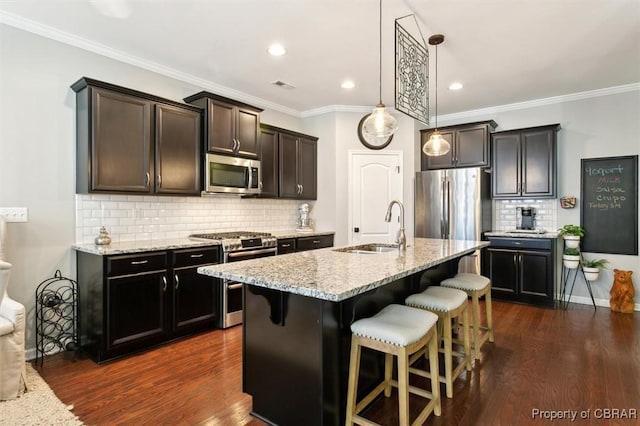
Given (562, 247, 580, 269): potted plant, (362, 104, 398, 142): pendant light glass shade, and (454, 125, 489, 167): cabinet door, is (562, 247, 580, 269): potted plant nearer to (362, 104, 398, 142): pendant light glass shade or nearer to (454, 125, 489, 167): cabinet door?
(454, 125, 489, 167): cabinet door

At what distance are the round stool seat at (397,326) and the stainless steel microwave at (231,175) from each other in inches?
99.6

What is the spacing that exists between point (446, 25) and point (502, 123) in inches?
111

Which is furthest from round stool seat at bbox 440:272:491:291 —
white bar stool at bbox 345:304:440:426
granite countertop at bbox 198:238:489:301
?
white bar stool at bbox 345:304:440:426

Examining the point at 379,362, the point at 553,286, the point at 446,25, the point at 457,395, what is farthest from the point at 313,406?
the point at 553,286

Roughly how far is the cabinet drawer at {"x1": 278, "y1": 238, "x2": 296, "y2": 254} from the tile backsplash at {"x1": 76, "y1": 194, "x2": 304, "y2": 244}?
27.2 inches

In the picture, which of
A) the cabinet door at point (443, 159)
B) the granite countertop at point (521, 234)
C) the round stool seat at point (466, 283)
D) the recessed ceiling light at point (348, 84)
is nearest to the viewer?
the round stool seat at point (466, 283)

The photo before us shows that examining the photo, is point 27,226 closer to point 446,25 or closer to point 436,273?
point 436,273

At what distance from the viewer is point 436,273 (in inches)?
125

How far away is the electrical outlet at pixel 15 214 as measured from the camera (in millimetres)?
2771

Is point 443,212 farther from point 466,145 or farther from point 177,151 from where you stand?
point 177,151

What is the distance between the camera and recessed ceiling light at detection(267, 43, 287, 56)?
328cm

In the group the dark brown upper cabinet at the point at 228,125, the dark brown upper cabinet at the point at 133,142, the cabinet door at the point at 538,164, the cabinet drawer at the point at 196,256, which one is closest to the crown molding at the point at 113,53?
the dark brown upper cabinet at the point at 228,125

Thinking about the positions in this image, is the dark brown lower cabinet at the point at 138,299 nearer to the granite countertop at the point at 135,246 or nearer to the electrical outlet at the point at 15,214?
the granite countertop at the point at 135,246

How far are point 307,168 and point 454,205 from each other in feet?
7.07
